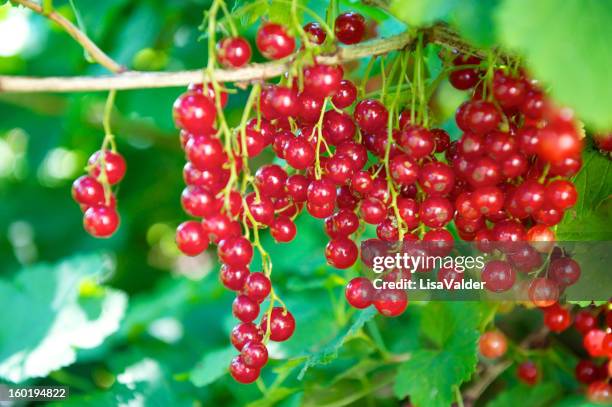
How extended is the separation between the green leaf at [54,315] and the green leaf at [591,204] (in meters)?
0.97

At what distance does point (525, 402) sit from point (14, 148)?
2.30 meters

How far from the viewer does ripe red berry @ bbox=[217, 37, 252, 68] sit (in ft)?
1.99

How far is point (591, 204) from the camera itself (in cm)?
80

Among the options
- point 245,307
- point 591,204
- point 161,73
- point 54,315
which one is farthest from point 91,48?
point 54,315

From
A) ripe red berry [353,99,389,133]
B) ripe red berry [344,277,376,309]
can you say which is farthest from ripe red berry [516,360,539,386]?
ripe red berry [353,99,389,133]

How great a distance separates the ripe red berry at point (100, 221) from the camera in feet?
2.17

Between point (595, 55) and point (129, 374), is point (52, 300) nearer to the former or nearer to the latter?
point (129, 374)

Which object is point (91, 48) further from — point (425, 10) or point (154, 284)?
point (154, 284)

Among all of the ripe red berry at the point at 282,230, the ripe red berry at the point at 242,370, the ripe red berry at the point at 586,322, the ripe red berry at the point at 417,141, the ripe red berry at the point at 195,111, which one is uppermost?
the ripe red berry at the point at 195,111

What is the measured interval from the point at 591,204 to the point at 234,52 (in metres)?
0.45

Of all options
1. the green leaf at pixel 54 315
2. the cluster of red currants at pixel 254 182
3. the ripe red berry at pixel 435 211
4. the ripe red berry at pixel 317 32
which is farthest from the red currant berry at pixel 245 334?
the green leaf at pixel 54 315

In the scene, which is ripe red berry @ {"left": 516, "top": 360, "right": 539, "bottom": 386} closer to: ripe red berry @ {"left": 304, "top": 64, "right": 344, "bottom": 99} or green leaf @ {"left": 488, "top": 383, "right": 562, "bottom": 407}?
green leaf @ {"left": 488, "top": 383, "right": 562, "bottom": 407}

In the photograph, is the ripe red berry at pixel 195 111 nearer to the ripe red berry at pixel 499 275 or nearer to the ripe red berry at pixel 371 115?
the ripe red berry at pixel 371 115

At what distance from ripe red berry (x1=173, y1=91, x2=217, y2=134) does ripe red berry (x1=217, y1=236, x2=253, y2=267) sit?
12cm
